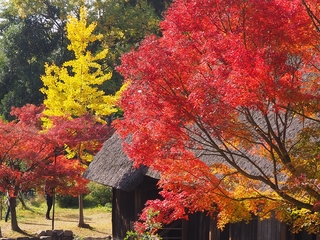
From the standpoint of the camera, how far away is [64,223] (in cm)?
2323

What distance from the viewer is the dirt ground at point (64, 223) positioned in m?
20.8

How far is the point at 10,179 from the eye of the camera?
1969 cm

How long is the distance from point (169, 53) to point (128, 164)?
8.02 metres

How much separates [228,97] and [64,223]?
629 inches

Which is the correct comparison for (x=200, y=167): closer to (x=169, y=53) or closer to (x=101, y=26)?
(x=169, y=53)

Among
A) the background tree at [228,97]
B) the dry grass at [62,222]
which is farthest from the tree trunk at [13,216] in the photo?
the background tree at [228,97]

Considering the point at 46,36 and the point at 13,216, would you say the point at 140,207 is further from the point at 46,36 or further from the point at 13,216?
the point at 46,36

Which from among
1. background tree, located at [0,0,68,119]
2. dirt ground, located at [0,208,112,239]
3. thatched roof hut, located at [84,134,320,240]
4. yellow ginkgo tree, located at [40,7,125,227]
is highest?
background tree, located at [0,0,68,119]

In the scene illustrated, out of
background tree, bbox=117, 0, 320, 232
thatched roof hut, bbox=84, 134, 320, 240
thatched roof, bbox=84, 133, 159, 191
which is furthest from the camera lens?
thatched roof, bbox=84, 133, 159, 191

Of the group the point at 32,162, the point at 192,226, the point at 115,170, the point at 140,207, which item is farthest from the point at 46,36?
the point at 192,226

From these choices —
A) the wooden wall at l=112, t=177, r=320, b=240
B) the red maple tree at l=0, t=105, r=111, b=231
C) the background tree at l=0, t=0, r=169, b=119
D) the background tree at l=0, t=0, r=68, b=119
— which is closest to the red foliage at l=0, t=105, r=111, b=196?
the red maple tree at l=0, t=105, r=111, b=231

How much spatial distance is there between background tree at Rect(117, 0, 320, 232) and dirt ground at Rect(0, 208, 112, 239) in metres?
9.41

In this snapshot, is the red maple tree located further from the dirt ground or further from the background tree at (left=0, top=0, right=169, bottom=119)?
the background tree at (left=0, top=0, right=169, bottom=119)

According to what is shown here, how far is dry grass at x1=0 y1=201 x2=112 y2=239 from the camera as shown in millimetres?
20859
